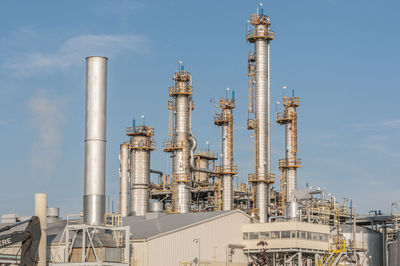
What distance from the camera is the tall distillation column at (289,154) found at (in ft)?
267

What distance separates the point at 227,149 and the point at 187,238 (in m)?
21.8

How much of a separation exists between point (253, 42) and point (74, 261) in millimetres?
38812

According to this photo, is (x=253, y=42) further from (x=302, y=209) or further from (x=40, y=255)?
(x=40, y=255)

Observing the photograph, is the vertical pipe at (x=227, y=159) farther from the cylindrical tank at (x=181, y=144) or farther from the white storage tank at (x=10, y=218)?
the white storage tank at (x=10, y=218)

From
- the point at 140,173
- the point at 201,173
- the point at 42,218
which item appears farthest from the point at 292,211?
the point at 42,218

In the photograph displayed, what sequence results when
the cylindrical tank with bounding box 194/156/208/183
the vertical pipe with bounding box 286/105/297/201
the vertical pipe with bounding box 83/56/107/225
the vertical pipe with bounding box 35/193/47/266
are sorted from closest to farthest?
the vertical pipe with bounding box 35/193/47/266
the vertical pipe with bounding box 83/56/107/225
the vertical pipe with bounding box 286/105/297/201
the cylindrical tank with bounding box 194/156/208/183

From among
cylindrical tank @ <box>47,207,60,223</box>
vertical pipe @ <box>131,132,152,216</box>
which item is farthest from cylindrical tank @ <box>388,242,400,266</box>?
cylindrical tank @ <box>47,207,60,223</box>

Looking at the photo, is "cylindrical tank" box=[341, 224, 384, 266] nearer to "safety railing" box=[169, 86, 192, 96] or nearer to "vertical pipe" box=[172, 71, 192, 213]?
"vertical pipe" box=[172, 71, 192, 213]

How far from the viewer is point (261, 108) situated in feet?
254

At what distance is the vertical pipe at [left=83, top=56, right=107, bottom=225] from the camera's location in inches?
1967

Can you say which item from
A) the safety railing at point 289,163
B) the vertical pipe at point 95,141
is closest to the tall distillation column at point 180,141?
the safety railing at point 289,163

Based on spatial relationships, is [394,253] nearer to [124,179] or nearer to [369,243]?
[369,243]

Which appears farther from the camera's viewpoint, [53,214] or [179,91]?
[179,91]

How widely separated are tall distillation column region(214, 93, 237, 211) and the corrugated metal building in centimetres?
855
